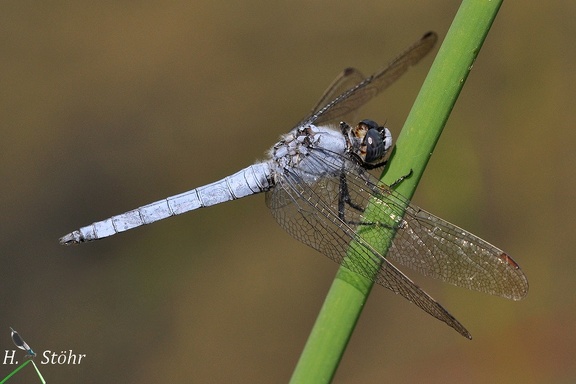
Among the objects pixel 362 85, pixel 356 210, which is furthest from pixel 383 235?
pixel 362 85

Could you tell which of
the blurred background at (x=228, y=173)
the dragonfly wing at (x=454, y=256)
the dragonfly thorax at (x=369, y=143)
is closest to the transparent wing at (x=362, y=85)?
the dragonfly thorax at (x=369, y=143)

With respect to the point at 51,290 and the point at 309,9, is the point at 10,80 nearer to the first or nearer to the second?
the point at 51,290

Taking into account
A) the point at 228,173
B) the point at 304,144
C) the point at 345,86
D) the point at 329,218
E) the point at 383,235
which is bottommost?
the point at 383,235

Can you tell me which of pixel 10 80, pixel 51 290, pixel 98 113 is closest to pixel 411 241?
pixel 51 290

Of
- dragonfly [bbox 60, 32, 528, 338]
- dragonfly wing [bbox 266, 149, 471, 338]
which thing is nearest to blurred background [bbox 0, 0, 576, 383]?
dragonfly [bbox 60, 32, 528, 338]

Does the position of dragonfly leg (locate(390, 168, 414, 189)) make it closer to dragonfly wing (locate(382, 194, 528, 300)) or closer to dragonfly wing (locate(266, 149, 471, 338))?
dragonfly wing (locate(266, 149, 471, 338))

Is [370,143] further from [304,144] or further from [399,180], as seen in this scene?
[399,180]
